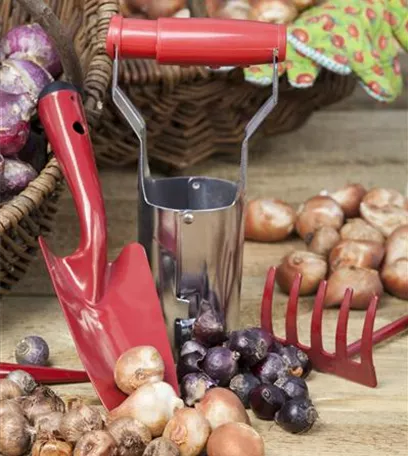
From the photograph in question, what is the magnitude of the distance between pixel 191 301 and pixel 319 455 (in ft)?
0.72

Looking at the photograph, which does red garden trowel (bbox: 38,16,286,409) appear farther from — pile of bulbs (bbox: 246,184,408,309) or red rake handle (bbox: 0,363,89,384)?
pile of bulbs (bbox: 246,184,408,309)

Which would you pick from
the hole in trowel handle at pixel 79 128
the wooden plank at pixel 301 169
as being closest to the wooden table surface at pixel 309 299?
the wooden plank at pixel 301 169

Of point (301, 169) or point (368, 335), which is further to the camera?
point (301, 169)

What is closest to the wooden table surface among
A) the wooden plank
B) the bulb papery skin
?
the wooden plank

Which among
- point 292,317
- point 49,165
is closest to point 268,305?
point 292,317

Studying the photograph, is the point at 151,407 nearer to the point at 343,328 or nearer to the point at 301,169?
the point at 343,328

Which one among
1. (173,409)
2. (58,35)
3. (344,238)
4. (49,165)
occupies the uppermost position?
(58,35)

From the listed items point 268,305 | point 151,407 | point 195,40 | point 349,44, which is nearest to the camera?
point 151,407

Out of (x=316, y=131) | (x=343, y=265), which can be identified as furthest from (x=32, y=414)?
(x=316, y=131)

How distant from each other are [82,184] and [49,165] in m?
0.05

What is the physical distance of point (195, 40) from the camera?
1.13 metres

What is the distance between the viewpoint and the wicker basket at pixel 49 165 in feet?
3.83

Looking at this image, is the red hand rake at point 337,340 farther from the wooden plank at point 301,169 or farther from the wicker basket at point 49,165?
the wooden plank at point 301,169

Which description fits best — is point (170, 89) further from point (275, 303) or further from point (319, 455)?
point (319, 455)
